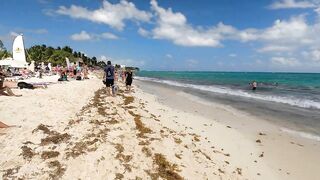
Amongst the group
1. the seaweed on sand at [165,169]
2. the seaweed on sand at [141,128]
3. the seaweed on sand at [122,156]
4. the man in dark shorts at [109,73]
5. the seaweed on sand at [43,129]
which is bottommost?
the seaweed on sand at [165,169]

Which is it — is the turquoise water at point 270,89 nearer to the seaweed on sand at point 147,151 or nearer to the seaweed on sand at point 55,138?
the seaweed on sand at point 147,151

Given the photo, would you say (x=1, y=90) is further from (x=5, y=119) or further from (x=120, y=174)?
(x=120, y=174)

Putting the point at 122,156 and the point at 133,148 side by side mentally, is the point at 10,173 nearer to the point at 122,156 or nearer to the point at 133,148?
the point at 122,156

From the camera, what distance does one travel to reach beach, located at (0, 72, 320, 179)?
6.83 meters

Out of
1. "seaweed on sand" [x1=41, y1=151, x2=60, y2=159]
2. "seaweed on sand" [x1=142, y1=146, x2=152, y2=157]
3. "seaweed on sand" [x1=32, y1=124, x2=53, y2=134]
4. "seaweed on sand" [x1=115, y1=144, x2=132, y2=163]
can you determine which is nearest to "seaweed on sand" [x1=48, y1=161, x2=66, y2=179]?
"seaweed on sand" [x1=41, y1=151, x2=60, y2=159]

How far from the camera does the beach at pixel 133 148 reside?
6828 mm

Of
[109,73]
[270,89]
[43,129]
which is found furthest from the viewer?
[270,89]

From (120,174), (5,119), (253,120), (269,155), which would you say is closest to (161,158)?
(120,174)

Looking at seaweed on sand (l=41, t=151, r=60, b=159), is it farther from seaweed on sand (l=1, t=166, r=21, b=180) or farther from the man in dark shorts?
the man in dark shorts

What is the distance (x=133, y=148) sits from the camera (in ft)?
27.0

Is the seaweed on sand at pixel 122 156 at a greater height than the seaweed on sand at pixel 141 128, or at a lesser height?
greater

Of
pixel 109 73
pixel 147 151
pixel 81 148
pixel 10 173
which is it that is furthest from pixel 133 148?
pixel 109 73

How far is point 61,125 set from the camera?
996 cm

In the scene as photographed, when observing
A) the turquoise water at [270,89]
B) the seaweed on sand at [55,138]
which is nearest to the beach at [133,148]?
the seaweed on sand at [55,138]
